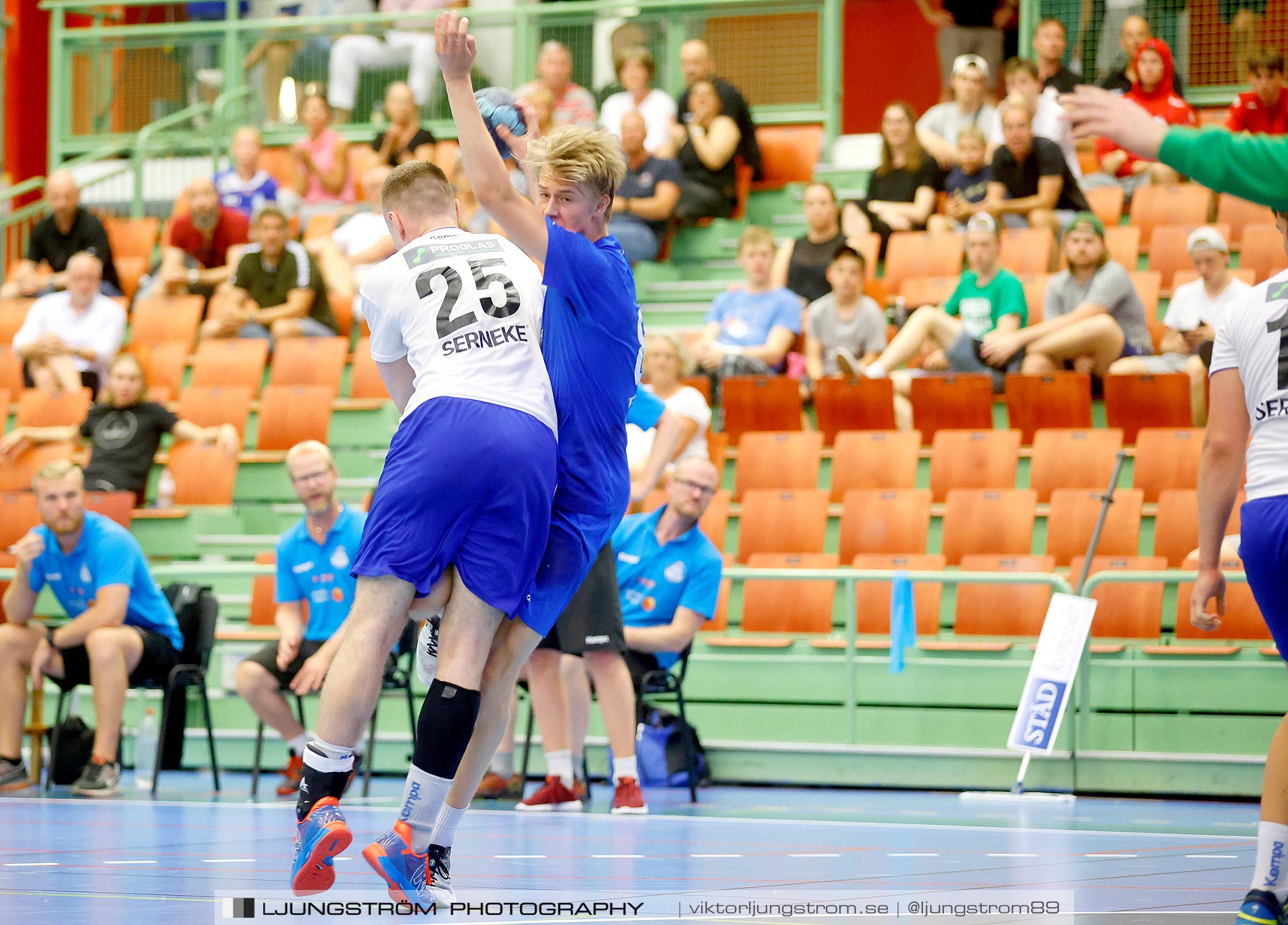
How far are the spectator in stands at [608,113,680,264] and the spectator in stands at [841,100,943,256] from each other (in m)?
1.36

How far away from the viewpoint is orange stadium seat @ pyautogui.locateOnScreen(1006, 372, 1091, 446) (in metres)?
10.1

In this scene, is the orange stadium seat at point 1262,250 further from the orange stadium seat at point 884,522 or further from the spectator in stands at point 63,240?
the spectator in stands at point 63,240

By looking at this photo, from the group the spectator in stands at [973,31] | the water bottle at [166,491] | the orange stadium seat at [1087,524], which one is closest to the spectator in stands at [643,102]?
the spectator in stands at [973,31]

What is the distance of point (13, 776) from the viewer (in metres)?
8.73

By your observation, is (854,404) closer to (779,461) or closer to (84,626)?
(779,461)

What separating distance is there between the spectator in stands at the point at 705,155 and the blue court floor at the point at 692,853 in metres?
5.99

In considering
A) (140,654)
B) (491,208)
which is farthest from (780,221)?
(491,208)

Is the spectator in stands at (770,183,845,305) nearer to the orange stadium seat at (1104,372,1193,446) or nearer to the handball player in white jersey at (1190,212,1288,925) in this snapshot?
the orange stadium seat at (1104,372,1193,446)

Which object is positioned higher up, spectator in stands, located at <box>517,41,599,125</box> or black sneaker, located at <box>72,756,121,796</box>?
spectator in stands, located at <box>517,41,599,125</box>

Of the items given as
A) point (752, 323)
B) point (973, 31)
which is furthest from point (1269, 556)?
point (973, 31)

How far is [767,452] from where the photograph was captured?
1041 centimetres

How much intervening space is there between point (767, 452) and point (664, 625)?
2180 mm

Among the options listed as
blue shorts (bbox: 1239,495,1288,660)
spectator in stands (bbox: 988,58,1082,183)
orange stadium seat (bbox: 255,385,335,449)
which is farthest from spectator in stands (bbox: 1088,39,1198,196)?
blue shorts (bbox: 1239,495,1288,660)

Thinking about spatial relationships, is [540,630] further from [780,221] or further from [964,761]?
[780,221]
